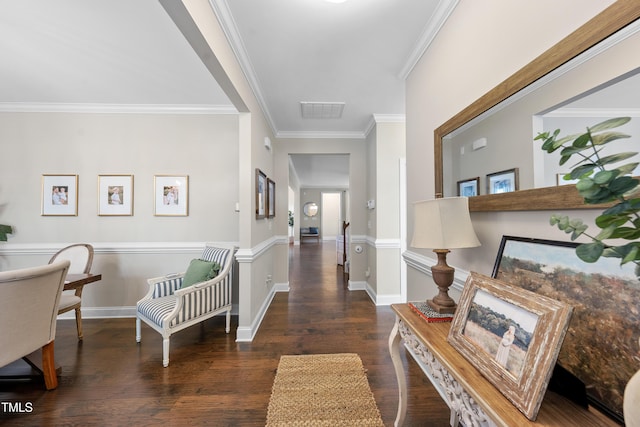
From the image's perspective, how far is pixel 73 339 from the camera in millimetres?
2414

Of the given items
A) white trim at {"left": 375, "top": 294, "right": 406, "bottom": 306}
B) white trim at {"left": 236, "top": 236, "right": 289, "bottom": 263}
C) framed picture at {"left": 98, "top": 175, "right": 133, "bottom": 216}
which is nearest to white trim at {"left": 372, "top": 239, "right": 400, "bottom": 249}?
white trim at {"left": 375, "top": 294, "right": 406, "bottom": 306}

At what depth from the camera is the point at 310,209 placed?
38.1 ft

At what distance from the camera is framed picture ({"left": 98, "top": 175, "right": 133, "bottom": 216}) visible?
115 inches

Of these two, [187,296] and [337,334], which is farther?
[337,334]

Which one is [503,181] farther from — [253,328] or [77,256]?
[77,256]

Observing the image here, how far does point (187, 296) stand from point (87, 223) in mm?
1930

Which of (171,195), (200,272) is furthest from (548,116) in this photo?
(171,195)

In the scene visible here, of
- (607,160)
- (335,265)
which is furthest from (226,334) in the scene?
(335,265)

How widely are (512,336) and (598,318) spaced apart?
0.26 metres

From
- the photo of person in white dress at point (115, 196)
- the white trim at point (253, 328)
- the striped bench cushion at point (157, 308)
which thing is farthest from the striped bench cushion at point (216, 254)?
the photo of person in white dress at point (115, 196)

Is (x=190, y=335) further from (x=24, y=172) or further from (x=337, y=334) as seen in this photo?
(x=24, y=172)

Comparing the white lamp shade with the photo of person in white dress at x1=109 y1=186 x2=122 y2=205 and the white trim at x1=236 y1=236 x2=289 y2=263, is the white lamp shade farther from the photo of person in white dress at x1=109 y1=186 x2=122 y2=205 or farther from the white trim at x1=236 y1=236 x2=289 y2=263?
the photo of person in white dress at x1=109 y1=186 x2=122 y2=205

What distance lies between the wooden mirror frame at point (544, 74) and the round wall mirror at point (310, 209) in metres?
10.2

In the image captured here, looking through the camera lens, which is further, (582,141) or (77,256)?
(77,256)
